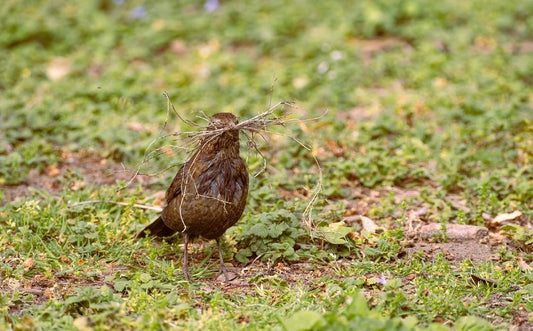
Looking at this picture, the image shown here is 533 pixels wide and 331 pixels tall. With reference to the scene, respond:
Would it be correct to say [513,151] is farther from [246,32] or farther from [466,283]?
[246,32]

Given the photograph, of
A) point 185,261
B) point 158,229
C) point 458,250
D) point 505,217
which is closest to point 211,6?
point 158,229

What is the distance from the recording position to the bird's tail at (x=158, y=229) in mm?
5488

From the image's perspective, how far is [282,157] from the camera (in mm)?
6938

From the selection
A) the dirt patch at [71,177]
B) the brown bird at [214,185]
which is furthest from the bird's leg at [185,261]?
the dirt patch at [71,177]

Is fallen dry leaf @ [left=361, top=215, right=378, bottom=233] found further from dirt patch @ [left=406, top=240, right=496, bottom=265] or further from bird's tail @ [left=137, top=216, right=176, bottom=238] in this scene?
bird's tail @ [left=137, top=216, right=176, bottom=238]

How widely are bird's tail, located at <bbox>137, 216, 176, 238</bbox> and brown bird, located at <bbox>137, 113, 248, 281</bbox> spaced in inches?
13.4

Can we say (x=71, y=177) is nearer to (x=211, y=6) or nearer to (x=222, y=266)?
(x=222, y=266)

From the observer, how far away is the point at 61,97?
8.27 metres

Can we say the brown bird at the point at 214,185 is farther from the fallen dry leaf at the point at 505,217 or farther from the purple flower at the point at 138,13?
the purple flower at the point at 138,13

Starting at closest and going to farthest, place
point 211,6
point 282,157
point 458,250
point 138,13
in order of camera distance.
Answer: point 458,250, point 282,157, point 138,13, point 211,6

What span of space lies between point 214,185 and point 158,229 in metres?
0.78

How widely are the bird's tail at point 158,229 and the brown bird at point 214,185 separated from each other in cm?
34

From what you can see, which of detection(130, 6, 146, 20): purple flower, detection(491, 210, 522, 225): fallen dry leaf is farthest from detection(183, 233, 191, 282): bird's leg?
detection(130, 6, 146, 20): purple flower

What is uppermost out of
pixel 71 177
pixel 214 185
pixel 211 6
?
pixel 214 185
